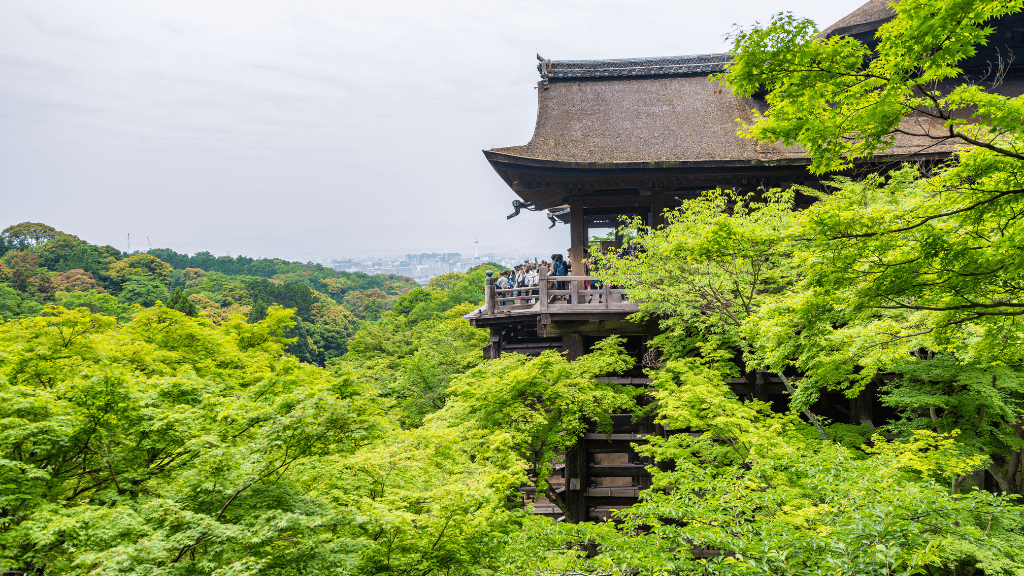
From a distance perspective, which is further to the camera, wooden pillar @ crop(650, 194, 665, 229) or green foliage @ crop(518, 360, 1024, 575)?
wooden pillar @ crop(650, 194, 665, 229)

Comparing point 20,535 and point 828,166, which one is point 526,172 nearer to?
point 828,166

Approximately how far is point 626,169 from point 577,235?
8.06 feet

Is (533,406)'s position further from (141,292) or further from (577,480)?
(141,292)

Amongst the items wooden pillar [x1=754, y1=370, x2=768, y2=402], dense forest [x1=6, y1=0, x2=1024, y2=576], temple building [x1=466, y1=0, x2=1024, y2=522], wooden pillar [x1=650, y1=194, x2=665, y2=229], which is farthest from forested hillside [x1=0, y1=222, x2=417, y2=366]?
wooden pillar [x1=754, y1=370, x2=768, y2=402]

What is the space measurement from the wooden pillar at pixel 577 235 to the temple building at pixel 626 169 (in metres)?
0.03

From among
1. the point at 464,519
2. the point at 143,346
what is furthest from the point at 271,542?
the point at 143,346

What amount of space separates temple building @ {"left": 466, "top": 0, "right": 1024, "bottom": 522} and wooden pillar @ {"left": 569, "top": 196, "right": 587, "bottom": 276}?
0.03 meters

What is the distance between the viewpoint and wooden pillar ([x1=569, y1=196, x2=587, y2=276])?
14.5 metres

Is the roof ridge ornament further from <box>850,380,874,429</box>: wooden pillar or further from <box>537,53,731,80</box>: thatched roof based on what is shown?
<box>850,380,874,429</box>: wooden pillar

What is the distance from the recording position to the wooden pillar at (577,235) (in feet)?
47.7

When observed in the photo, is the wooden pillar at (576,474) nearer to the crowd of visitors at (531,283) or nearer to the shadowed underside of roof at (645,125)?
the crowd of visitors at (531,283)

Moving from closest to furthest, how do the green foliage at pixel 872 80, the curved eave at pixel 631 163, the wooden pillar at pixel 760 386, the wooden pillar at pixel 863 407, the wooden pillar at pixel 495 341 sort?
1. the green foliage at pixel 872 80
2. the wooden pillar at pixel 863 407
3. the wooden pillar at pixel 760 386
4. the curved eave at pixel 631 163
5. the wooden pillar at pixel 495 341

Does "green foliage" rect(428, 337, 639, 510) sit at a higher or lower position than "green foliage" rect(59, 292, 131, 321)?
lower

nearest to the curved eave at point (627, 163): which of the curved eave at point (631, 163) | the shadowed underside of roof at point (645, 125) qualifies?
the curved eave at point (631, 163)
